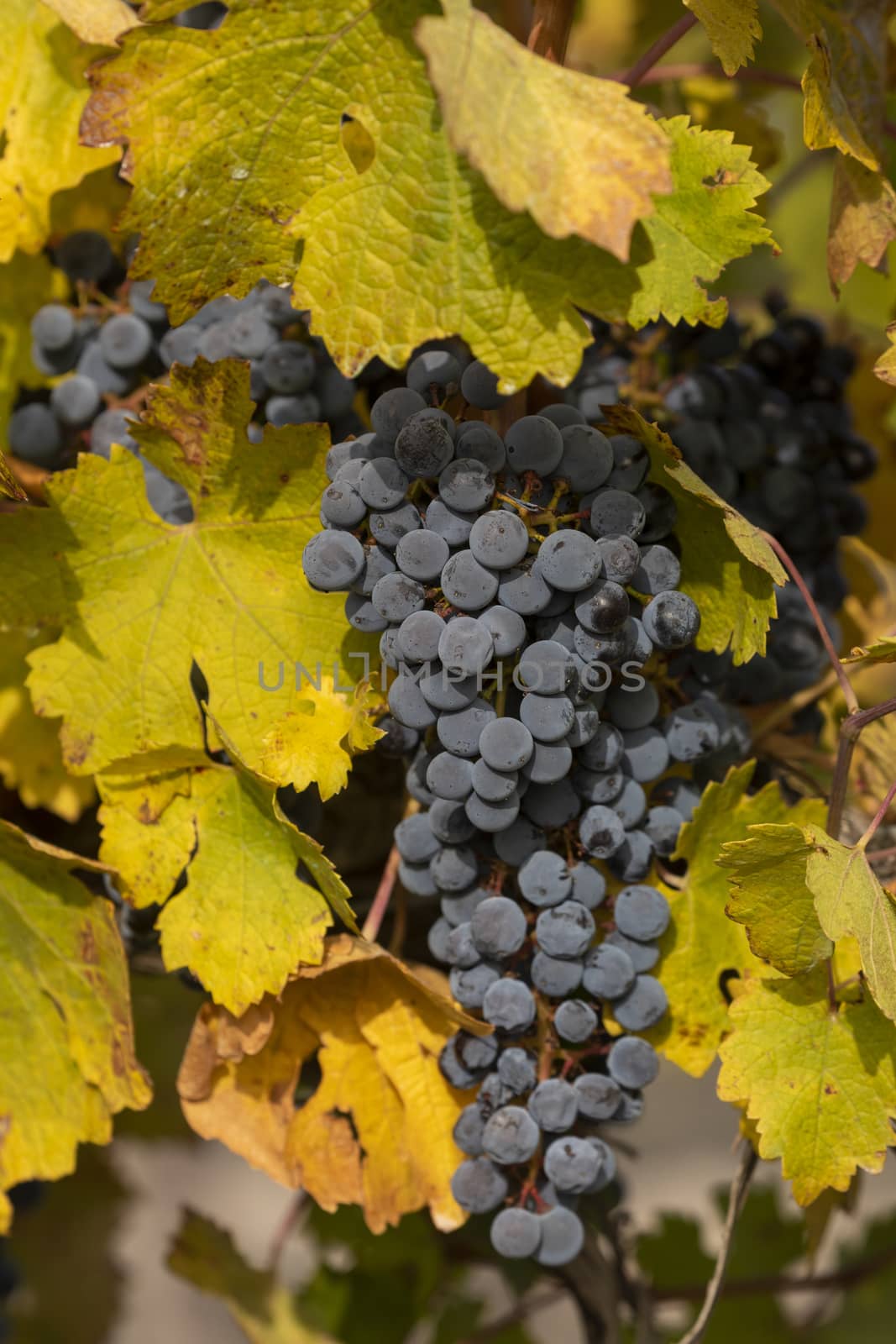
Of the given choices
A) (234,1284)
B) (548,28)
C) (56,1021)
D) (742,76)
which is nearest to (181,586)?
(56,1021)

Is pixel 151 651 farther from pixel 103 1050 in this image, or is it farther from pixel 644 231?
pixel 644 231

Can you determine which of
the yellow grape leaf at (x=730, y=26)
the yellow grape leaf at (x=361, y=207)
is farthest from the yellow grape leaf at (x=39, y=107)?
the yellow grape leaf at (x=730, y=26)

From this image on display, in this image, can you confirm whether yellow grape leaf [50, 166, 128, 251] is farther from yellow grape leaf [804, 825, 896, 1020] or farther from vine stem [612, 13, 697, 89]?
yellow grape leaf [804, 825, 896, 1020]

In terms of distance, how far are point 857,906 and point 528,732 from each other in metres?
0.22

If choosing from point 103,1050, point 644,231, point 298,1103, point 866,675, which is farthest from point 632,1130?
point 644,231

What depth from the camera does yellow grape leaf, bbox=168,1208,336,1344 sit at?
48.4 inches

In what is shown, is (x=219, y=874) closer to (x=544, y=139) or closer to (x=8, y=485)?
(x=8, y=485)

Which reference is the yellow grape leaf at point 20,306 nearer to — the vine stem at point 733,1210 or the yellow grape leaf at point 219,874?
the yellow grape leaf at point 219,874

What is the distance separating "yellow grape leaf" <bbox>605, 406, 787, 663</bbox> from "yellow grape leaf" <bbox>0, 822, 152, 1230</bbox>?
0.48 meters

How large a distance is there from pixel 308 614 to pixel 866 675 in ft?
2.59

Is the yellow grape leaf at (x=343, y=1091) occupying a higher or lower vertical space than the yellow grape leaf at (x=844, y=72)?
lower

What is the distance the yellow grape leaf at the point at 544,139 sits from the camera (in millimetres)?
563

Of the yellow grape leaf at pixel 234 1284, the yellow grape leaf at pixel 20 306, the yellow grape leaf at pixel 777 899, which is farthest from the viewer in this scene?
the yellow grape leaf at pixel 234 1284

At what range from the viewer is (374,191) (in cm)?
66
